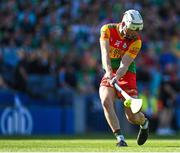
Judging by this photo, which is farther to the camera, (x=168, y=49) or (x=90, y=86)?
(x=168, y=49)

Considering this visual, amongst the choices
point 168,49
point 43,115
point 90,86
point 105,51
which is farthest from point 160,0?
point 105,51

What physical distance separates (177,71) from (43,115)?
18.2 ft

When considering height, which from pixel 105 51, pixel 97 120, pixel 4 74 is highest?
pixel 105 51

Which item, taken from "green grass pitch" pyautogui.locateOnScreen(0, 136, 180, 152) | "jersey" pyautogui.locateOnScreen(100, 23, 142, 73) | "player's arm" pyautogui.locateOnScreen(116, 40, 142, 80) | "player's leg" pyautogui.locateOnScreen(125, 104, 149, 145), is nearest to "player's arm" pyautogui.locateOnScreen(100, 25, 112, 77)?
"jersey" pyautogui.locateOnScreen(100, 23, 142, 73)

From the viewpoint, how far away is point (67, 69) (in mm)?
24891

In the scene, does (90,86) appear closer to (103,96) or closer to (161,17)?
(161,17)

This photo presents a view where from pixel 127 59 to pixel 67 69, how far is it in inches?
410

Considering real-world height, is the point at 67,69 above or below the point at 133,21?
below

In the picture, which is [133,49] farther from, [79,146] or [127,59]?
[79,146]

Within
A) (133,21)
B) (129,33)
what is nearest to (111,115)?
(129,33)

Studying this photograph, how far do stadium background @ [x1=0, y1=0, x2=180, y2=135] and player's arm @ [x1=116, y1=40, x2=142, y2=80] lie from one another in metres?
8.92

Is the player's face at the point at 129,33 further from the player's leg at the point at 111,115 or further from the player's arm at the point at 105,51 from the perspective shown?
the player's leg at the point at 111,115

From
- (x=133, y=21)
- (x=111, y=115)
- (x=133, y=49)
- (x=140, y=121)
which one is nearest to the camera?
(x=133, y=21)

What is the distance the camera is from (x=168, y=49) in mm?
27516
